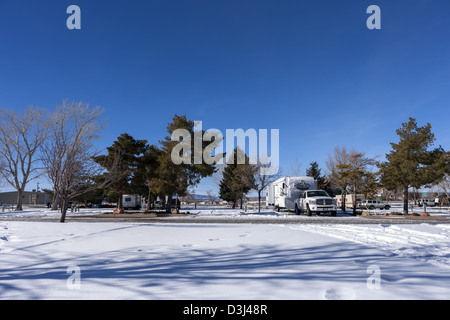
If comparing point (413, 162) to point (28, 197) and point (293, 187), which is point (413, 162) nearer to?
point (293, 187)

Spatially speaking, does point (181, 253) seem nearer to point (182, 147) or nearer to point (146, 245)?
point (146, 245)

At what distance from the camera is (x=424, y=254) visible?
17.2 ft

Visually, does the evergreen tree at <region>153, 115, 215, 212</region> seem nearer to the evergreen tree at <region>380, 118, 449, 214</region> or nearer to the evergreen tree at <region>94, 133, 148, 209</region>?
the evergreen tree at <region>94, 133, 148, 209</region>

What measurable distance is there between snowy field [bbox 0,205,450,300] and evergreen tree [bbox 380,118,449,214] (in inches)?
746

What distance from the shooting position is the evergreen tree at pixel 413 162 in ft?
73.1

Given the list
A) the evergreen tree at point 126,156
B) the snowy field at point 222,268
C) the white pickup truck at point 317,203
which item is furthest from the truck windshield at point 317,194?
the evergreen tree at point 126,156

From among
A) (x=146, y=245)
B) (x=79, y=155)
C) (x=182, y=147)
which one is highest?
(x=182, y=147)

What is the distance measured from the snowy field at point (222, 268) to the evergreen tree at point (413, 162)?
18.9m

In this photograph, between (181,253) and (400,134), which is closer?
(181,253)

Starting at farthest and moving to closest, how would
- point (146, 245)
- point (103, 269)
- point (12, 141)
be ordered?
point (12, 141), point (146, 245), point (103, 269)

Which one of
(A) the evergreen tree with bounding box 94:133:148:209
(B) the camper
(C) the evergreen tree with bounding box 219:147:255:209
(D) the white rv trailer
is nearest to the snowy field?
(D) the white rv trailer

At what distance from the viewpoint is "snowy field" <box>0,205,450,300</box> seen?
319 centimetres
